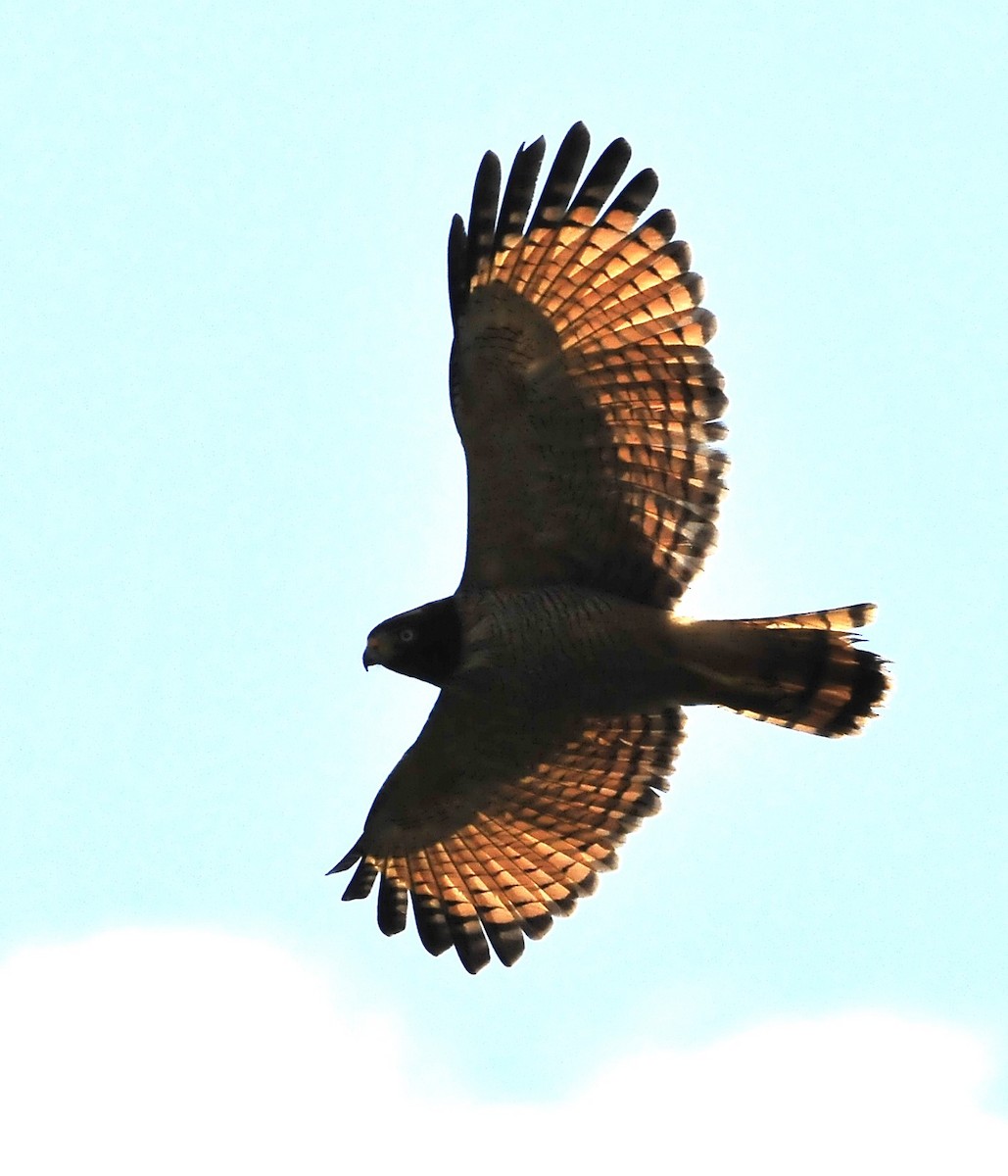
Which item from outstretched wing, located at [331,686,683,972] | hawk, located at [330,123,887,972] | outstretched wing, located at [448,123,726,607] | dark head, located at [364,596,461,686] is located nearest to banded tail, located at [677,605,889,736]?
hawk, located at [330,123,887,972]

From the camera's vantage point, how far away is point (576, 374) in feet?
35.2

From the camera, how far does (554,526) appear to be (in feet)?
36.0

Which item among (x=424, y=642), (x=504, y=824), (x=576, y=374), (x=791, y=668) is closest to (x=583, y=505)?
(x=576, y=374)

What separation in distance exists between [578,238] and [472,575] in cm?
173

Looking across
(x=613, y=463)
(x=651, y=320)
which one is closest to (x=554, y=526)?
(x=613, y=463)

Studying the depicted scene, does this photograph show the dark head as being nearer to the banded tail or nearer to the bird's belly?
the bird's belly

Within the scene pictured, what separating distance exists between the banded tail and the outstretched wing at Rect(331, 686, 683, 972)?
71 centimetres

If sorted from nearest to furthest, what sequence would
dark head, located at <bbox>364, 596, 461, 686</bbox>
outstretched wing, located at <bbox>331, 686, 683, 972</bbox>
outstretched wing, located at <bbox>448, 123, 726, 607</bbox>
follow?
outstretched wing, located at <bbox>448, 123, 726, 607</bbox> < dark head, located at <bbox>364, 596, 461, 686</bbox> < outstretched wing, located at <bbox>331, 686, 683, 972</bbox>

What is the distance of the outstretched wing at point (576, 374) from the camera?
10.6 meters

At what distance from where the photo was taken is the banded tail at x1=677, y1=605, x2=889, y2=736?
36.0ft

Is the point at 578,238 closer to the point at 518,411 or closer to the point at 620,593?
the point at 518,411

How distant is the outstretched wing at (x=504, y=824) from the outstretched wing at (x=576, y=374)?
44.6 inches

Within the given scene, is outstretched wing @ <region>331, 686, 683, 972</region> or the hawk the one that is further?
outstretched wing @ <region>331, 686, 683, 972</region>

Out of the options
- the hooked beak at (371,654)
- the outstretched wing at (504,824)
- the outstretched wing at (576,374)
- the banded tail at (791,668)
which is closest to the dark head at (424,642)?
the hooked beak at (371,654)
